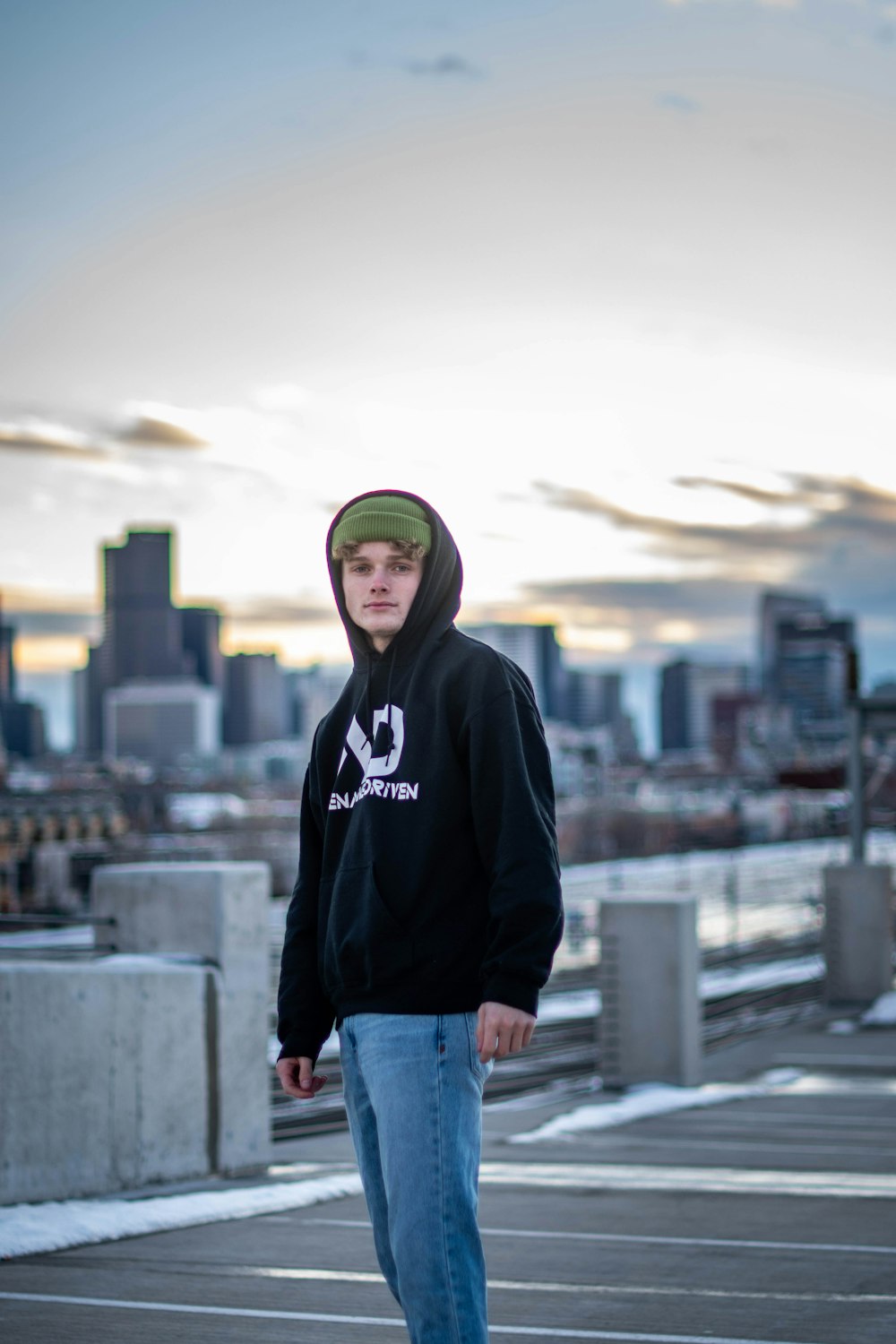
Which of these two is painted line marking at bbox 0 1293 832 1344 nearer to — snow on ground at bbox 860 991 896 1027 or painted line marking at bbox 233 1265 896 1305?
painted line marking at bbox 233 1265 896 1305

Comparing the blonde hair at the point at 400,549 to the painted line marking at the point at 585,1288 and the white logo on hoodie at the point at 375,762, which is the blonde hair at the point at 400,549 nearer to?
the white logo on hoodie at the point at 375,762

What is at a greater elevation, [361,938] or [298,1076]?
[361,938]

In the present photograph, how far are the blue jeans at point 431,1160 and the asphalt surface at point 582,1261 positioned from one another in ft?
5.83

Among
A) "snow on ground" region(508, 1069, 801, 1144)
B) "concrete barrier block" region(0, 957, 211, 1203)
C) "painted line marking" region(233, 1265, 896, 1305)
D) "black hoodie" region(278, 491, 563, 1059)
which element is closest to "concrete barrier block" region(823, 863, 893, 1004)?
"snow on ground" region(508, 1069, 801, 1144)

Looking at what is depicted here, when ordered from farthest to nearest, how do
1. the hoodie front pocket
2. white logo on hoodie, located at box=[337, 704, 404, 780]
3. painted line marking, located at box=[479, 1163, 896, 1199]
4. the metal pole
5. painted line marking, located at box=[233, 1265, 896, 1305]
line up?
the metal pole, painted line marking, located at box=[479, 1163, 896, 1199], painted line marking, located at box=[233, 1265, 896, 1305], white logo on hoodie, located at box=[337, 704, 404, 780], the hoodie front pocket

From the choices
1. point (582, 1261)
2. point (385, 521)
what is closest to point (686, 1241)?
point (582, 1261)

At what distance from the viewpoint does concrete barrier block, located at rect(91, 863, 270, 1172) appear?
7.22m

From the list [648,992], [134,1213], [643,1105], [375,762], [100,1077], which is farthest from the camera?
[648,992]

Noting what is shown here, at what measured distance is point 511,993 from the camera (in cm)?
302

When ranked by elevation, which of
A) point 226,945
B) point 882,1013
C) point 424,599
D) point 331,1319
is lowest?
point 882,1013

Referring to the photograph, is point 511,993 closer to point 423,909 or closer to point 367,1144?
point 423,909

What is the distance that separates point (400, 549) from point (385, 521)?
0.07 m

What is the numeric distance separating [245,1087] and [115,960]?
0.86m

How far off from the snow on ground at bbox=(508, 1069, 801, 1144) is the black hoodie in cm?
560
